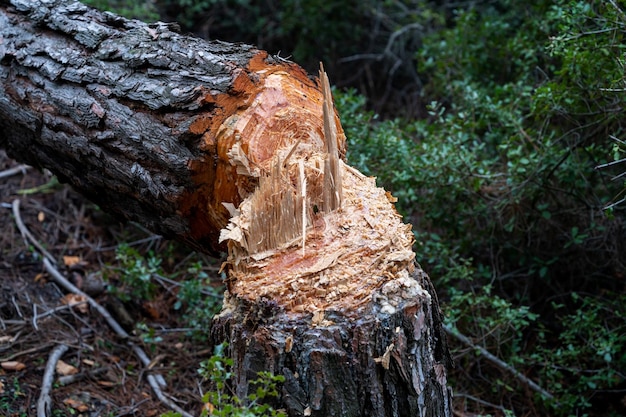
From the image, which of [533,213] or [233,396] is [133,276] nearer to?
[233,396]

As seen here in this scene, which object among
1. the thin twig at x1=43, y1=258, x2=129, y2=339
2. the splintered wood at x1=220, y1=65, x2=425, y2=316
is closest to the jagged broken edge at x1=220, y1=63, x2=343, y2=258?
the splintered wood at x1=220, y1=65, x2=425, y2=316

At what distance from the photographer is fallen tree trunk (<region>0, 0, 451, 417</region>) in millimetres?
1767

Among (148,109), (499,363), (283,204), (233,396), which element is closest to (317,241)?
(283,204)

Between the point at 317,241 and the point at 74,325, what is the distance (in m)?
1.93

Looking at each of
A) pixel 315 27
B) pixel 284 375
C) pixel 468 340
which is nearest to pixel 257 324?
pixel 284 375

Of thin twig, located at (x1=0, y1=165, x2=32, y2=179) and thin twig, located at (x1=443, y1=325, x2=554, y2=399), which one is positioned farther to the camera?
thin twig, located at (x1=0, y1=165, x2=32, y2=179)

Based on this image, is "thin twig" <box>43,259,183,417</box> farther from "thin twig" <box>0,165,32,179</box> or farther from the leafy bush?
the leafy bush

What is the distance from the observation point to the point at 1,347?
9.95 ft

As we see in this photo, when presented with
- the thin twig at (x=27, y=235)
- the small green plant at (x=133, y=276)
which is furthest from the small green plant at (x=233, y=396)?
the thin twig at (x=27, y=235)

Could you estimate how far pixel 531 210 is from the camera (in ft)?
10.7

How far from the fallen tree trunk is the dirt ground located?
35.1 inches

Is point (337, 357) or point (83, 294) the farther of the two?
point (83, 294)

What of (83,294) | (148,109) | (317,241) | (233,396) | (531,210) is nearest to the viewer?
(233,396)

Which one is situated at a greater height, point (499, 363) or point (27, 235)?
point (27, 235)
